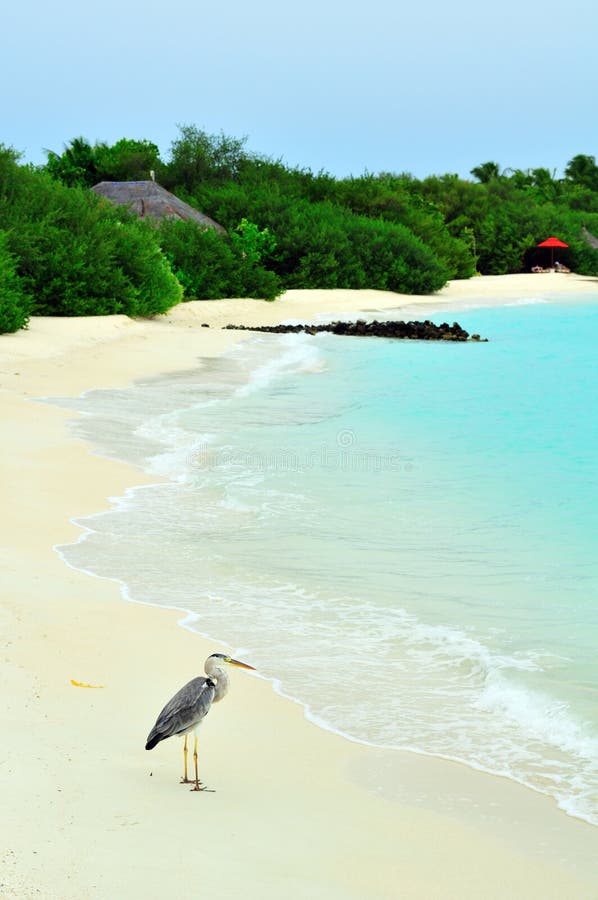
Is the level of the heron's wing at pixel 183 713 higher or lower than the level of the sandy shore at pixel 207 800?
higher

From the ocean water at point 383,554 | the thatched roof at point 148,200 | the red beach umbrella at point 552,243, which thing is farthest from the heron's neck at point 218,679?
the red beach umbrella at point 552,243

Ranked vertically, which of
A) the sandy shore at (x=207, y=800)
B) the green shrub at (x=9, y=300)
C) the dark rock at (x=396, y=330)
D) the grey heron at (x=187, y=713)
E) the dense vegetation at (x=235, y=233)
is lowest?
the sandy shore at (x=207, y=800)

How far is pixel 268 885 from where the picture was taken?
13.0ft

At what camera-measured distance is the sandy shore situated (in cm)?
399

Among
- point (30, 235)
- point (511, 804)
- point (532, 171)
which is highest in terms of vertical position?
point (532, 171)

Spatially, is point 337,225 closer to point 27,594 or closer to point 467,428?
point 467,428

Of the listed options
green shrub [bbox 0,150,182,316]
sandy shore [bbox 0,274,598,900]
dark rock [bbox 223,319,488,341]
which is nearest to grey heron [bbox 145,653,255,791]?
sandy shore [bbox 0,274,598,900]

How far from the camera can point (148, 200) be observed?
136 ft

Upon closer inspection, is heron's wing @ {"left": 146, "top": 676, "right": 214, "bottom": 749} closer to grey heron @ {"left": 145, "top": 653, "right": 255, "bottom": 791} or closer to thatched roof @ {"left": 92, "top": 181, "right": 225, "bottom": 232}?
grey heron @ {"left": 145, "top": 653, "right": 255, "bottom": 791}

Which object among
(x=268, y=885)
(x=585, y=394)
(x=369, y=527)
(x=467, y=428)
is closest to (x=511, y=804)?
(x=268, y=885)

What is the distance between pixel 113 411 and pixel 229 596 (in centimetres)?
900

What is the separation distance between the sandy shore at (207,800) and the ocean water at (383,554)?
344 mm

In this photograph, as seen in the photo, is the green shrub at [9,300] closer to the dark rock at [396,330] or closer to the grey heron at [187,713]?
the dark rock at [396,330]

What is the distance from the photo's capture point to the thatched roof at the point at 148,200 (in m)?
41.0
